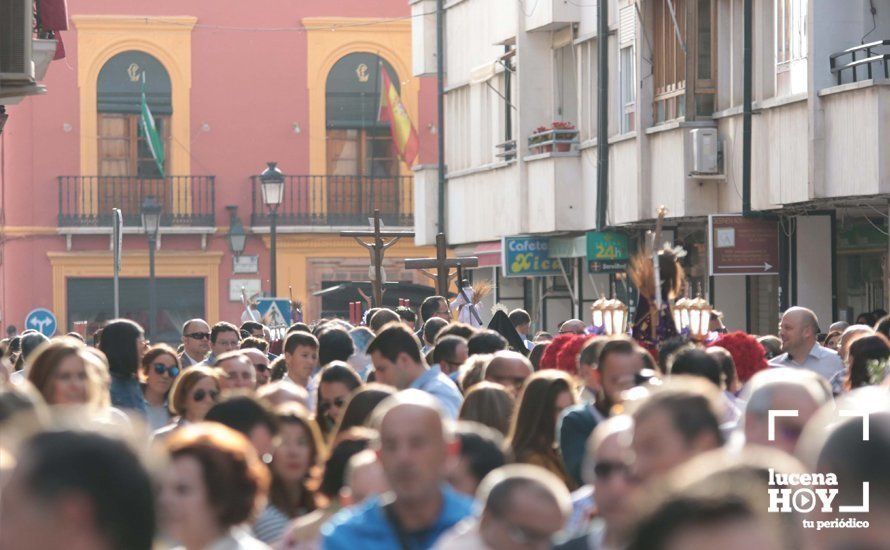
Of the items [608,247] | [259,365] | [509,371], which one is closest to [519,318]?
[259,365]

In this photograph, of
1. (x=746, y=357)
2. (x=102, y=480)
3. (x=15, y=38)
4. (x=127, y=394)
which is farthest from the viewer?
(x=15, y=38)

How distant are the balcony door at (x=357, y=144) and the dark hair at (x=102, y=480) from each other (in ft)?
148

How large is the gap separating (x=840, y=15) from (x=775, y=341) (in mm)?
6475

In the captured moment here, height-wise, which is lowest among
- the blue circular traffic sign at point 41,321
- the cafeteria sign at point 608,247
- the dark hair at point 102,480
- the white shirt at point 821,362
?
the blue circular traffic sign at point 41,321

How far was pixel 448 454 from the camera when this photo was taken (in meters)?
6.41

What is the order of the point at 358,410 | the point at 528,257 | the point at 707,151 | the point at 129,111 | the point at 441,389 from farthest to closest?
the point at 129,111 → the point at 528,257 → the point at 707,151 → the point at 441,389 → the point at 358,410

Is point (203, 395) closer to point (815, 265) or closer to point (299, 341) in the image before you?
point (299, 341)

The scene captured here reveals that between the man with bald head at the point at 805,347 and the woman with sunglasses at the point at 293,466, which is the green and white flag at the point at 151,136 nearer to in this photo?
the man with bald head at the point at 805,347

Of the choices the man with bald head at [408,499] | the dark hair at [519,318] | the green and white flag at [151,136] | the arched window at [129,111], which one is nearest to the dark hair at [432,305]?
the dark hair at [519,318]

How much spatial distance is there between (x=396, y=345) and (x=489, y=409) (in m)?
1.69

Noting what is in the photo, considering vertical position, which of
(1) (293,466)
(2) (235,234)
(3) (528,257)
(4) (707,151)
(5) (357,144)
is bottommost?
(1) (293,466)

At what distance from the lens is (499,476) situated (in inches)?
213

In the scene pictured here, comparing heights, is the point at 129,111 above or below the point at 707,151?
above

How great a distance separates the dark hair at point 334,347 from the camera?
41.8 ft
